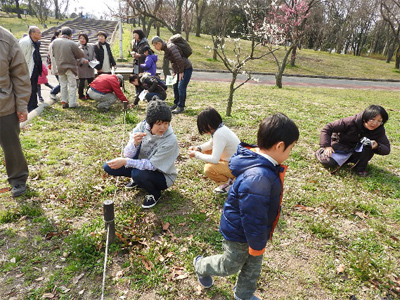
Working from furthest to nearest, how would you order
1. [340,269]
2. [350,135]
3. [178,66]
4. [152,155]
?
[178,66], [350,135], [152,155], [340,269]

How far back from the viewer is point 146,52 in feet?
25.8

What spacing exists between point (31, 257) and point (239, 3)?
33388 mm

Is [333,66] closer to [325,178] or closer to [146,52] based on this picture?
[146,52]

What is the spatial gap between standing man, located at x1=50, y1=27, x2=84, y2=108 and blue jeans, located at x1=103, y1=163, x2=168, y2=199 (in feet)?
15.2

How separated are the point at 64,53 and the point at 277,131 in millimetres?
6700

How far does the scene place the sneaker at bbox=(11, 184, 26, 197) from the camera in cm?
358

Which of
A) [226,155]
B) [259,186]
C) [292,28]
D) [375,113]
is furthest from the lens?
[292,28]

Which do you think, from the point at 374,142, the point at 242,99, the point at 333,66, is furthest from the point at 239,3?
the point at 374,142

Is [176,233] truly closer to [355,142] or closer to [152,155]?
[152,155]

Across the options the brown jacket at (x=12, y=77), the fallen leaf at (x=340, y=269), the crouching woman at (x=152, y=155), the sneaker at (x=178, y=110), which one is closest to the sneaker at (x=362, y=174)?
the fallen leaf at (x=340, y=269)

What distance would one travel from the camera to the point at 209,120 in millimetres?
3281

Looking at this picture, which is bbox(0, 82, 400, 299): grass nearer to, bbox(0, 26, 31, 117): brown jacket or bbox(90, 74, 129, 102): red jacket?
bbox(0, 26, 31, 117): brown jacket

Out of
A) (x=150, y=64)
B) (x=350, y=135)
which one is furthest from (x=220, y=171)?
(x=150, y=64)

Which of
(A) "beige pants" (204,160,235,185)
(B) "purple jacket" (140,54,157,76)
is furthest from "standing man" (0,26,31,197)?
(B) "purple jacket" (140,54,157,76)
